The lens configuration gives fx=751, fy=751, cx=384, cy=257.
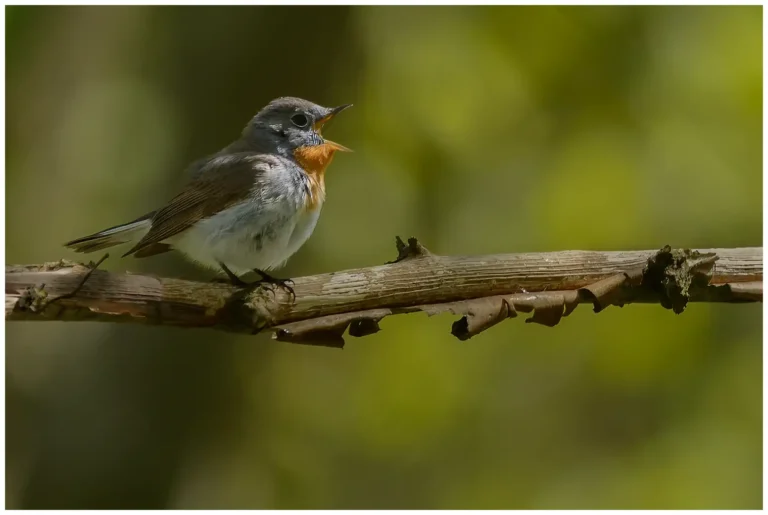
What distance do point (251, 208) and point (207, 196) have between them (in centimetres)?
15

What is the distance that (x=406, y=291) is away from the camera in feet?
5.71

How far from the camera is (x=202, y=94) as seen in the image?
9.58 ft

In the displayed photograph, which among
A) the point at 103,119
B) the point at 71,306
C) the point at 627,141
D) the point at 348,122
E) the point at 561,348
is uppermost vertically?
the point at 627,141

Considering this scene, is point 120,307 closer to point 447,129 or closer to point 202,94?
point 202,94

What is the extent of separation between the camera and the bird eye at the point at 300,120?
7.11 feet

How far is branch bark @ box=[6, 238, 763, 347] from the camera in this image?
1521 millimetres

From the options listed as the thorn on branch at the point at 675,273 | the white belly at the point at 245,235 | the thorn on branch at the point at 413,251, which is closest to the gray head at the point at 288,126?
the white belly at the point at 245,235

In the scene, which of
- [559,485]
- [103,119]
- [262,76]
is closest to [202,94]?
[262,76]

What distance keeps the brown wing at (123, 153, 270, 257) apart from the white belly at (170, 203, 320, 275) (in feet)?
0.11

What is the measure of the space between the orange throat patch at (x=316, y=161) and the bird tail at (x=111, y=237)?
458 millimetres

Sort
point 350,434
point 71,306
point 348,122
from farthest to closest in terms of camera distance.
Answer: point 350,434 < point 348,122 < point 71,306

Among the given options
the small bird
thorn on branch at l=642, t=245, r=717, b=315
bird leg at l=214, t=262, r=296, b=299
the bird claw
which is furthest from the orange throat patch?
thorn on branch at l=642, t=245, r=717, b=315

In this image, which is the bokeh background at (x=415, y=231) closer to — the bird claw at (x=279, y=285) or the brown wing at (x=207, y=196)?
the brown wing at (x=207, y=196)

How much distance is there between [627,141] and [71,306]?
285 centimetres
